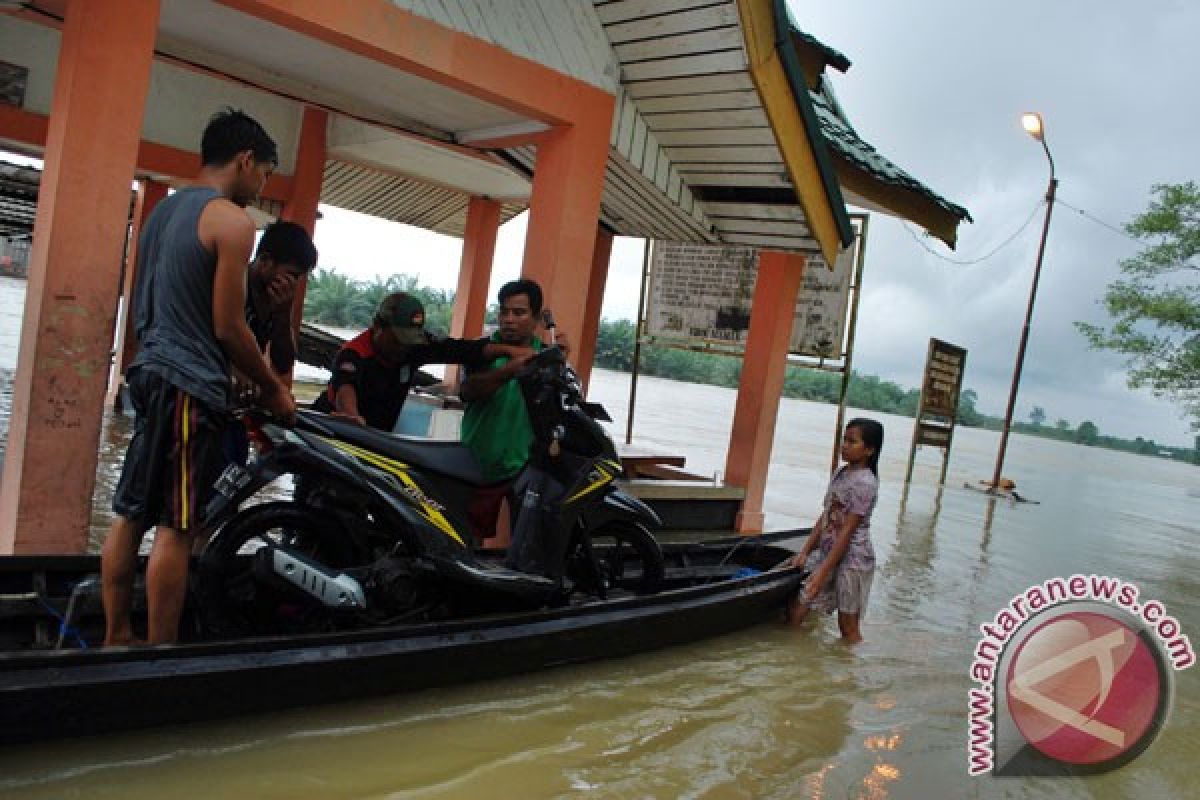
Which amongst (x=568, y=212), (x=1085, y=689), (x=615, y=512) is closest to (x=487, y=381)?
(x=615, y=512)

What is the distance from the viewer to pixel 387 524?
3420mm

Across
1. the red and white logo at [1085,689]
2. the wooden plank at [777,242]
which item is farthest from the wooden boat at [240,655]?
the wooden plank at [777,242]

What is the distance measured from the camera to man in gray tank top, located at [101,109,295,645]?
9.06 feet

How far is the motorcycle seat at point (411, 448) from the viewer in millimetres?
3326

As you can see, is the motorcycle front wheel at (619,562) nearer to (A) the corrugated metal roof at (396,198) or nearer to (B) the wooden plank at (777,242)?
(B) the wooden plank at (777,242)

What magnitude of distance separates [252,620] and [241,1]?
285 cm

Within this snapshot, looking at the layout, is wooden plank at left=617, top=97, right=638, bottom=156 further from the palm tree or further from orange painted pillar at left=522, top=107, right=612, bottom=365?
the palm tree

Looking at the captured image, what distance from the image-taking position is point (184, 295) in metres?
2.78

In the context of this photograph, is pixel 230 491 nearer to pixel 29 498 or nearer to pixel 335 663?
pixel 335 663

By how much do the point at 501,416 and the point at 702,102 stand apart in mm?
3298

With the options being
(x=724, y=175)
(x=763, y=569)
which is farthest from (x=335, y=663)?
(x=724, y=175)

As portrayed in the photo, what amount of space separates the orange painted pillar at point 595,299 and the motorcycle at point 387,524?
18.2 ft

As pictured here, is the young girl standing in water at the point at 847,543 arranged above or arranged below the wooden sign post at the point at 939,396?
below

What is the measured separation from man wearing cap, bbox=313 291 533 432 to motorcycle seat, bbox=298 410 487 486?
1.48 feet
